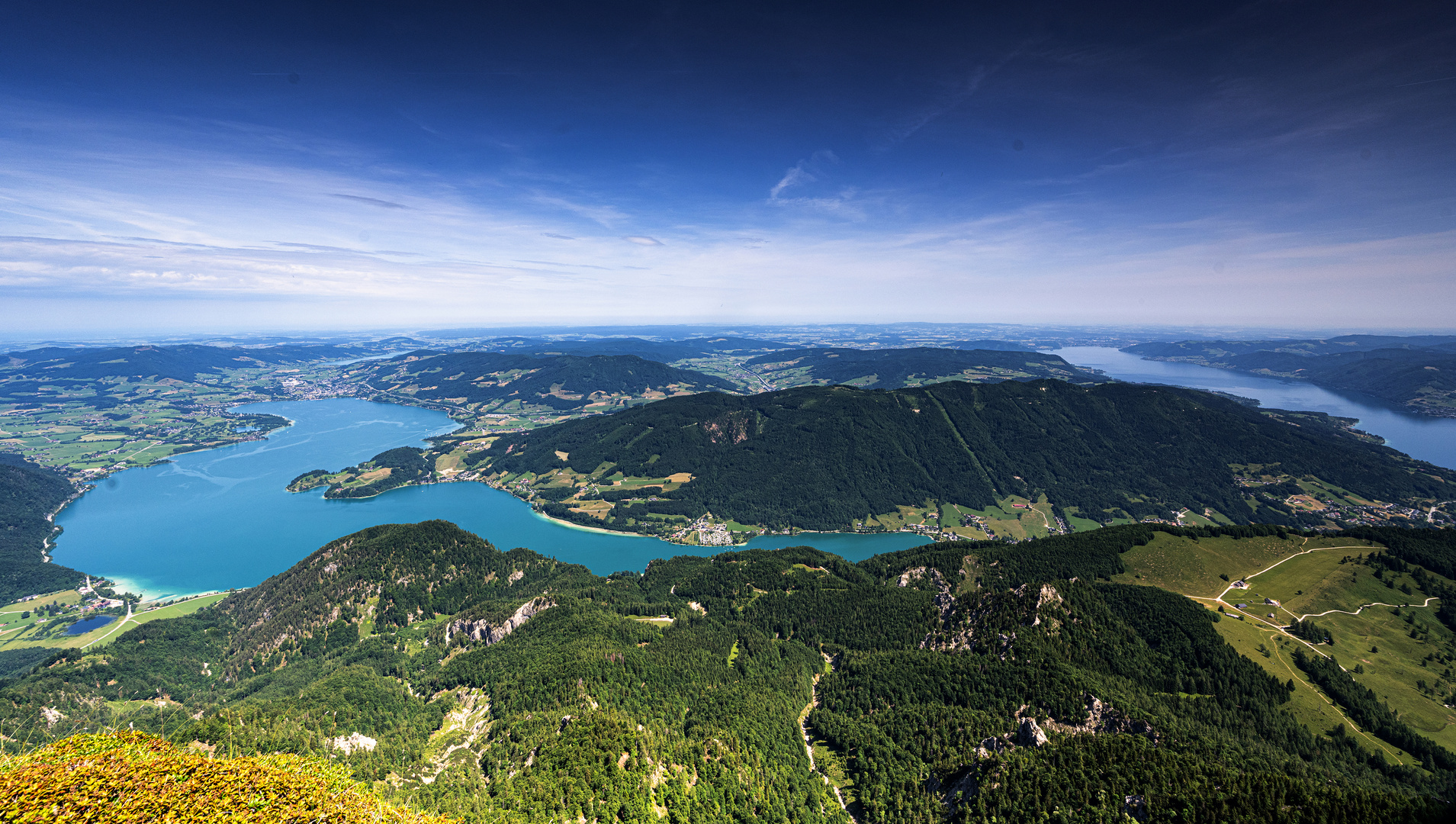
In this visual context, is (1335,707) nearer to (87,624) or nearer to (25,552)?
(87,624)

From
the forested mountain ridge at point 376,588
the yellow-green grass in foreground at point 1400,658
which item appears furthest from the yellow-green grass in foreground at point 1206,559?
the forested mountain ridge at point 376,588

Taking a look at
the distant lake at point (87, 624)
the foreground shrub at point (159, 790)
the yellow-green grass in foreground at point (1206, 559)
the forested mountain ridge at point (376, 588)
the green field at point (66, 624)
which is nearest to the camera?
the foreground shrub at point (159, 790)

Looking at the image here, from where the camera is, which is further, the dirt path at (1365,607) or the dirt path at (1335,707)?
the dirt path at (1365,607)

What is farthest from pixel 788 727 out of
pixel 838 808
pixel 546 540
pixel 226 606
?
pixel 226 606

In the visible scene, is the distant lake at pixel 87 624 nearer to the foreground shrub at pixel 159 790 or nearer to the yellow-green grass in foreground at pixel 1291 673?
the foreground shrub at pixel 159 790

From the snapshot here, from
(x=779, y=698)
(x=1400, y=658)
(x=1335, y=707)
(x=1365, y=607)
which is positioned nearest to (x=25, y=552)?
(x=779, y=698)

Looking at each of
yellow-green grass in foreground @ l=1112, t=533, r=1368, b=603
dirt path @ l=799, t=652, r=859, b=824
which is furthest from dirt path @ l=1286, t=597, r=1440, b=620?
dirt path @ l=799, t=652, r=859, b=824

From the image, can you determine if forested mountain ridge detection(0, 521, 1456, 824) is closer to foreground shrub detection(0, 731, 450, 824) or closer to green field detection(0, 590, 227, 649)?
green field detection(0, 590, 227, 649)

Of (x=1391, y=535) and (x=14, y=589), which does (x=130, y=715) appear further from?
(x=1391, y=535)
